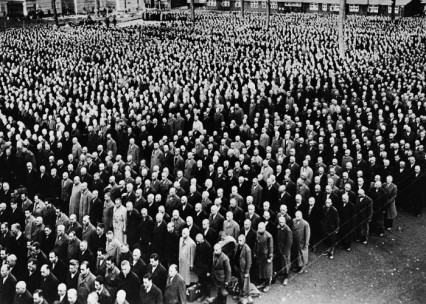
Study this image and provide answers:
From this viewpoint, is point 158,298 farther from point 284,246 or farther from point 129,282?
point 284,246

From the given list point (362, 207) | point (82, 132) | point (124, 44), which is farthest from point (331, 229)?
point (124, 44)

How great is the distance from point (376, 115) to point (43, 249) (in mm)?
10801

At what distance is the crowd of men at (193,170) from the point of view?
7.59m

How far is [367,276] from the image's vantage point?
861cm

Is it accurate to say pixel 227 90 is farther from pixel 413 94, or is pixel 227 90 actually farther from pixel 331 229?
pixel 331 229

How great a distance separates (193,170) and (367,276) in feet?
14.6

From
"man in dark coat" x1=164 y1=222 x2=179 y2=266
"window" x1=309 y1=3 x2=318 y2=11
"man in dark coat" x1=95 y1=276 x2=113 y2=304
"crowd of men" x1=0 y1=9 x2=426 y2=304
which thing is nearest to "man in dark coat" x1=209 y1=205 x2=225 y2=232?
"crowd of men" x1=0 y1=9 x2=426 y2=304

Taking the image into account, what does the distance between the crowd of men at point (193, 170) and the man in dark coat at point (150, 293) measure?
0.02 m

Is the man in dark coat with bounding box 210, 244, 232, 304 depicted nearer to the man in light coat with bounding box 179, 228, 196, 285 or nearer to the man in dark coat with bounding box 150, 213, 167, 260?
the man in light coat with bounding box 179, 228, 196, 285

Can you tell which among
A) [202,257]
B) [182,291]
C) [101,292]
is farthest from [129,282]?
[202,257]

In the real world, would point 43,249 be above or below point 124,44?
below

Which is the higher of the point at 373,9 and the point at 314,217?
the point at 373,9

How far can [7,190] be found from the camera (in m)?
10.4

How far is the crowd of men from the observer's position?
299 inches
